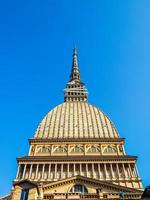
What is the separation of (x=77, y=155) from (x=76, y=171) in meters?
4.90

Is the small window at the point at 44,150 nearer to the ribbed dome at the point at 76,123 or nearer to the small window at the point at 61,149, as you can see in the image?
the small window at the point at 61,149

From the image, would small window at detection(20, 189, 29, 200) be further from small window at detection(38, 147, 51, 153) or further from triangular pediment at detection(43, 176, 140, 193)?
small window at detection(38, 147, 51, 153)

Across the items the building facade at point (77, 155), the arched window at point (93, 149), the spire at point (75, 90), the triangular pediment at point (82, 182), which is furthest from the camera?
the spire at point (75, 90)

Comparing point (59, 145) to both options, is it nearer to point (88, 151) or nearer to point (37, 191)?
point (88, 151)

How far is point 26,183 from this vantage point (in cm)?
2911

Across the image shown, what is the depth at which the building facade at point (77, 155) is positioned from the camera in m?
49.6

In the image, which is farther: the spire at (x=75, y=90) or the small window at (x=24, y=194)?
the spire at (x=75, y=90)

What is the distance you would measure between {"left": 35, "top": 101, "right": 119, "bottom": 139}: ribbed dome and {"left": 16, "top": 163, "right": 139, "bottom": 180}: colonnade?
10.2m

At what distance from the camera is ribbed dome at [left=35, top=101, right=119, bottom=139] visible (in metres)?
63.4

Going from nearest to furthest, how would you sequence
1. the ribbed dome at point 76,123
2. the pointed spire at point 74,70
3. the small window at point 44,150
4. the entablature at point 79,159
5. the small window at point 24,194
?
1. the small window at point 24,194
2. the entablature at point 79,159
3. the small window at point 44,150
4. the ribbed dome at point 76,123
5. the pointed spire at point 74,70

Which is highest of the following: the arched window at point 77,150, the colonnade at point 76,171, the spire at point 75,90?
the spire at point 75,90

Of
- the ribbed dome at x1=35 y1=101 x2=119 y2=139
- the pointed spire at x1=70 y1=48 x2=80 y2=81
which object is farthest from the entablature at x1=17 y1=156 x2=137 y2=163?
the pointed spire at x1=70 y1=48 x2=80 y2=81

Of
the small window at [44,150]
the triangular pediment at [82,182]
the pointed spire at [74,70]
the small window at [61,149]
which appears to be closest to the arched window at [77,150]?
the small window at [61,149]

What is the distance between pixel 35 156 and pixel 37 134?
31.0 ft
